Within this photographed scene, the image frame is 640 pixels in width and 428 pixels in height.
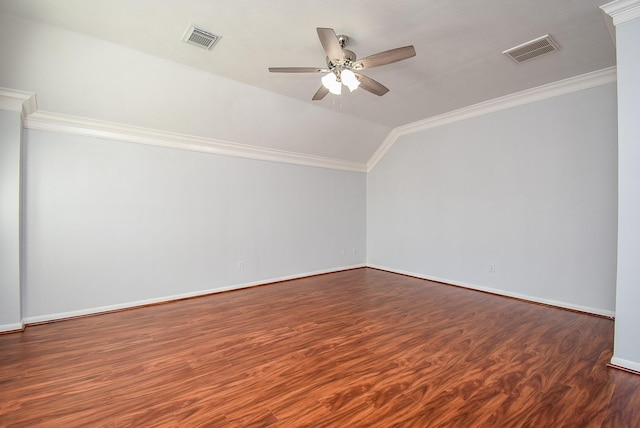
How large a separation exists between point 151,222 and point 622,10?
518cm

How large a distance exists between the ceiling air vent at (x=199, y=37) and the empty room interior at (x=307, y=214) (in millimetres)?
37

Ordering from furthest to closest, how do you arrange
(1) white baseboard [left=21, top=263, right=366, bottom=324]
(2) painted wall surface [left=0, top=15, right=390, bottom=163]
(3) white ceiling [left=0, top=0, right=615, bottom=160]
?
(1) white baseboard [left=21, top=263, right=366, bottom=324]
(2) painted wall surface [left=0, top=15, right=390, bottom=163]
(3) white ceiling [left=0, top=0, right=615, bottom=160]

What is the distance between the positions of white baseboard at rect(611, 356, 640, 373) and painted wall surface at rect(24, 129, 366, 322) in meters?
4.17

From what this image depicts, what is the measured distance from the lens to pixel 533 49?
2.93 metres

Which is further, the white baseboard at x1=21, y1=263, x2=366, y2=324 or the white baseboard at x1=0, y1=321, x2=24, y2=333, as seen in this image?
the white baseboard at x1=21, y1=263, x2=366, y2=324

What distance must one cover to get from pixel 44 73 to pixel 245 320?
10.7 ft

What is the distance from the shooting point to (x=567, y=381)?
6.97 ft

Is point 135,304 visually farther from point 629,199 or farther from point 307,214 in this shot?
point 629,199

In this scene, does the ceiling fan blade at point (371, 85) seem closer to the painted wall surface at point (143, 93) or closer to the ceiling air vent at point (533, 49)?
the ceiling air vent at point (533, 49)

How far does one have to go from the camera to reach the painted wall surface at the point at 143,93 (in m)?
2.73

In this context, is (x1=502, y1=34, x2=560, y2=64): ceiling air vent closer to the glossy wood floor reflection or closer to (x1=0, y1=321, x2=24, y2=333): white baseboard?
the glossy wood floor reflection

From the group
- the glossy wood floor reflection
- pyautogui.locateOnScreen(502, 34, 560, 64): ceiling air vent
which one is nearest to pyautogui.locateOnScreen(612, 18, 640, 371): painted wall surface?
the glossy wood floor reflection

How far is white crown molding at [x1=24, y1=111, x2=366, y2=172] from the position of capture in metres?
3.29

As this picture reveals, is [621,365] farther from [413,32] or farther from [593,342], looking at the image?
[413,32]
